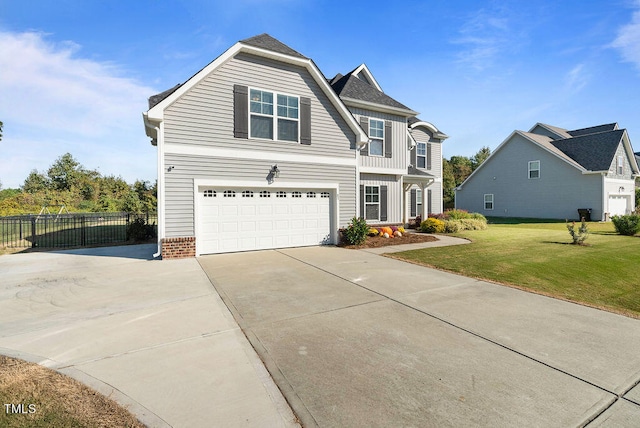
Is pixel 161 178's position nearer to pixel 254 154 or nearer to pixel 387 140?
pixel 254 154

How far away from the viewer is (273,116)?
34.3 ft

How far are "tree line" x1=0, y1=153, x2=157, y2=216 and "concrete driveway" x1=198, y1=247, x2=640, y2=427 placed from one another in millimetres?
21872

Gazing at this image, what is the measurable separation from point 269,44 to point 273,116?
2.68m

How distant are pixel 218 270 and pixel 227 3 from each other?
8.44 meters

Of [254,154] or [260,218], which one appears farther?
[260,218]

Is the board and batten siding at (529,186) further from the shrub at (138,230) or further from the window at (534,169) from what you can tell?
the shrub at (138,230)

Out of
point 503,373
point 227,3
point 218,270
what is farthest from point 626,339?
point 227,3

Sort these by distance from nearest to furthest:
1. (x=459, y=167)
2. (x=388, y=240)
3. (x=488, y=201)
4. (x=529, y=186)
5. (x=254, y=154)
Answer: (x=254, y=154), (x=388, y=240), (x=529, y=186), (x=488, y=201), (x=459, y=167)

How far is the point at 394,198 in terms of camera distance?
14703mm

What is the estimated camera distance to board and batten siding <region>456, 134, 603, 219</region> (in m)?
22.2

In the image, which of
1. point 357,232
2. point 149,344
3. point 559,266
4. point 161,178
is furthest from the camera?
point 357,232

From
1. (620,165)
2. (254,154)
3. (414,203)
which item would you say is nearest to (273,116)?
(254,154)

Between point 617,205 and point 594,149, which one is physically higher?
point 594,149

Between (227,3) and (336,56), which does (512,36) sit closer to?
(336,56)
